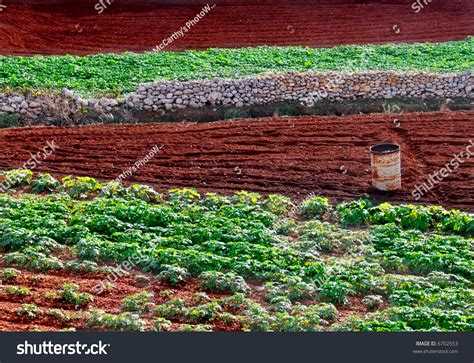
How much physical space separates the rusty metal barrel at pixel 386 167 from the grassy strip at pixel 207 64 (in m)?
8.03

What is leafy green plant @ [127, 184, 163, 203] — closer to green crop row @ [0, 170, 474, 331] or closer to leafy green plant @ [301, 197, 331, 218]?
green crop row @ [0, 170, 474, 331]

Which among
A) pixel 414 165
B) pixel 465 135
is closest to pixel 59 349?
pixel 414 165

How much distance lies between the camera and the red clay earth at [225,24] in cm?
3316

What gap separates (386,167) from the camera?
65.2ft

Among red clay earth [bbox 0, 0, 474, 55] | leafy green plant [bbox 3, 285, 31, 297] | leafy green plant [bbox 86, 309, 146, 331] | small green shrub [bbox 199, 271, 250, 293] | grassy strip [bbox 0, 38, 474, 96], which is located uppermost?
red clay earth [bbox 0, 0, 474, 55]

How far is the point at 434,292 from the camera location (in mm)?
15742

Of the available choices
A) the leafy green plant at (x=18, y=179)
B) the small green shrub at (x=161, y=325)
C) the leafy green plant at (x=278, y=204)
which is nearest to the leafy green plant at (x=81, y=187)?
the leafy green plant at (x=18, y=179)

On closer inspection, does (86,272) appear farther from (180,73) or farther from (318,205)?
(180,73)

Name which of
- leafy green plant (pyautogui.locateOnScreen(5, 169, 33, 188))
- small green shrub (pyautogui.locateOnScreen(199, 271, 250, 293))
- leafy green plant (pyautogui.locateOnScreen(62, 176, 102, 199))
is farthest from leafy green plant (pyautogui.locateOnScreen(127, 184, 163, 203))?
small green shrub (pyautogui.locateOnScreen(199, 271, 250, 293))

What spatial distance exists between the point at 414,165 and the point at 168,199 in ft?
17.7

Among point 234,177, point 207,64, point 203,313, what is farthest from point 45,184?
point 207,64

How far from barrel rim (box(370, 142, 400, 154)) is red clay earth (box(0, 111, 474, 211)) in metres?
0.88

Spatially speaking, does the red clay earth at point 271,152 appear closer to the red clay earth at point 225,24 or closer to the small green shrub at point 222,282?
the small green shrub at point 222,282

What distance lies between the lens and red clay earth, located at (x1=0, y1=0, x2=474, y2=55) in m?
33.2
